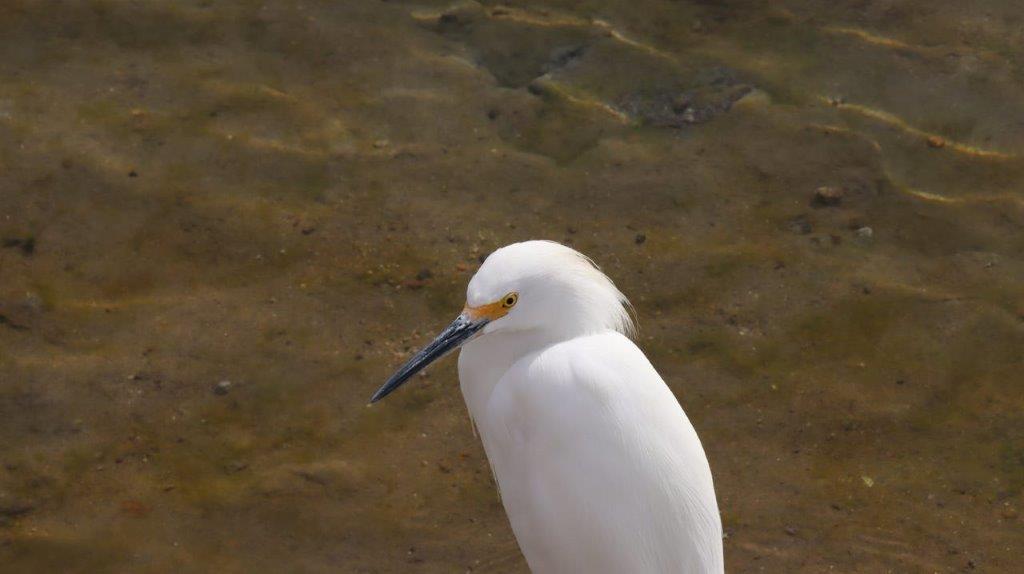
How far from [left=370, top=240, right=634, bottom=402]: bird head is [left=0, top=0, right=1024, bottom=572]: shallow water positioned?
2.57 ft

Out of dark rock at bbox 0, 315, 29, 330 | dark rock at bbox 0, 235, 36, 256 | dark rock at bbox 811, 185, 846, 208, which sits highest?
dark rock at bbox 811, 185, 846, 208

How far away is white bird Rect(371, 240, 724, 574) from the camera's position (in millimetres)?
2539

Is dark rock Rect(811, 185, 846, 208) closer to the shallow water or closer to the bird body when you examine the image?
the shallow water

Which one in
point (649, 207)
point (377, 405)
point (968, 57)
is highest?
point (968, 57)

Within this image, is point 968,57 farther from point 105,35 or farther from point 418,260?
point 105,35

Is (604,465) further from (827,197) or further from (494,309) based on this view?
(827,197)

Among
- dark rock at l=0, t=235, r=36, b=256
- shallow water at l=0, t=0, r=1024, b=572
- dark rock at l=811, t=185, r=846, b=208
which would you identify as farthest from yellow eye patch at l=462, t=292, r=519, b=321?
dark rock at l=0, t=235, r=36, b=256

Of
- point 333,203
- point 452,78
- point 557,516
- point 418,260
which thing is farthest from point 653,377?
point 452,78

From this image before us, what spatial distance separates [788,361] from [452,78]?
170 cm

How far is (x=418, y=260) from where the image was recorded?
3.94 metres

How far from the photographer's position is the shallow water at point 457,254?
333 cm

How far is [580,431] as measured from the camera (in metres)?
2.59

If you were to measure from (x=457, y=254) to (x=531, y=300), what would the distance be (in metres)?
1.25

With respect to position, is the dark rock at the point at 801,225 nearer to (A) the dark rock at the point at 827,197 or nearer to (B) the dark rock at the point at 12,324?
(A) the dark rock at the point at 827,197
